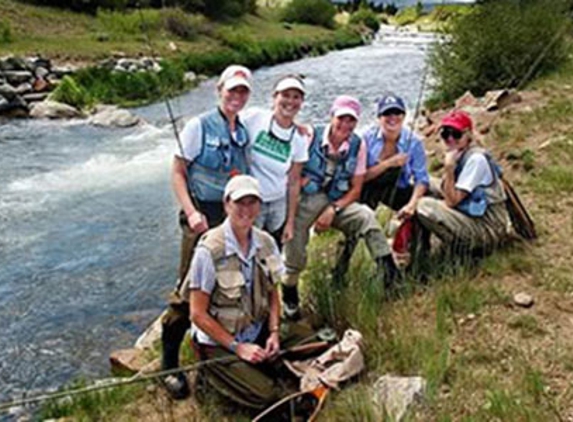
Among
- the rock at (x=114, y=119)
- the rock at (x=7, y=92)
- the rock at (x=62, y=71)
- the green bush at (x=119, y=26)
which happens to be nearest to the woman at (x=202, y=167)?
the rock at (x=114, y=119)

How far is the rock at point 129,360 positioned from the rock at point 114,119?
12828 millimetres

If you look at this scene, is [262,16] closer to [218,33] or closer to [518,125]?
[218,33]

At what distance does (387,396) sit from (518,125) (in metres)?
8.27

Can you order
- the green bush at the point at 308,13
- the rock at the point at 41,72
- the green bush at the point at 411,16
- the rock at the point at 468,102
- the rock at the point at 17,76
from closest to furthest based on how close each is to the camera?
1. the green bush at the point at 411,16
2. the rock at the point at 468,102
3. the rock at the point at 17,76
4. the rock at the point at 41,72
5. the green bush at the point at 308,13

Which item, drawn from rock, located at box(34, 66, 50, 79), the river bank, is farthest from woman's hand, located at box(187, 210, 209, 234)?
rock, located at box(34, 66, 50, 79)

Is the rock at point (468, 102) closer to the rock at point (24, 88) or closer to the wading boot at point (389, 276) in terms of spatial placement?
the wading boot at point (389, 276)

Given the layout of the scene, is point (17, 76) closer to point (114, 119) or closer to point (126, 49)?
point (114, 119)

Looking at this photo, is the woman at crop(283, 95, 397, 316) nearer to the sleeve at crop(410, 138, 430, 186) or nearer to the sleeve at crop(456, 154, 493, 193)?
the sleeve at crop(410, 138, 430, 186)

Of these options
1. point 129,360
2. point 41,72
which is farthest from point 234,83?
point 41,72

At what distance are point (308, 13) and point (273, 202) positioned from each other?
180 feet

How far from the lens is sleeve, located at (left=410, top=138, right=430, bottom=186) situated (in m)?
5.95

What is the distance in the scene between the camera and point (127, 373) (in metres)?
5.88

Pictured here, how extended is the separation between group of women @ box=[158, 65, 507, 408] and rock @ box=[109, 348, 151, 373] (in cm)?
83

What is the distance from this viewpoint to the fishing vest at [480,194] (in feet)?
19.2
